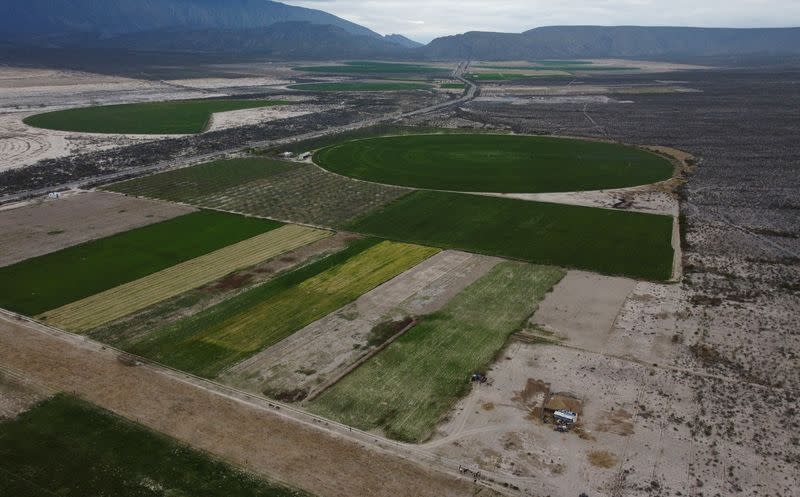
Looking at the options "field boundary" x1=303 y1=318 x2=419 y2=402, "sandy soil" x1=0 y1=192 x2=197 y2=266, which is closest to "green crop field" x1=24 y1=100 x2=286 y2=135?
"sandy soil" x1=0 y1=192 x2=197 y2=266

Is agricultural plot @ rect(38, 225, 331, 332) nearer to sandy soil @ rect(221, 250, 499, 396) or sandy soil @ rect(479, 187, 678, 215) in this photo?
sandy soil @ rect(221, 250, 499, 396)

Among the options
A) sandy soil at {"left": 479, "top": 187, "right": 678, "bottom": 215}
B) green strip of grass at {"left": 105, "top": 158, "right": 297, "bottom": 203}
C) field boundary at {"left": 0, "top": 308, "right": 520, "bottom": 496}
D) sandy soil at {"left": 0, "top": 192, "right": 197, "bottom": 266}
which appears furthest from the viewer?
green strip of grass at {"left": 105, "top": 158, "right": 297, "bottom": 203}

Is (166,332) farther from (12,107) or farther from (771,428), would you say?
(12,107)

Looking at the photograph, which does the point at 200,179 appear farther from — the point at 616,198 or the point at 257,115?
the point at 257,115

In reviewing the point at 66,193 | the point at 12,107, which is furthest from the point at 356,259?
the point at 12,107

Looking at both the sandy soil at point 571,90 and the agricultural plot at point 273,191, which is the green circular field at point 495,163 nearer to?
the agricultural plot at point 273,191

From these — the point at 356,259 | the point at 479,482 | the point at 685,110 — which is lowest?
the point at 479,482

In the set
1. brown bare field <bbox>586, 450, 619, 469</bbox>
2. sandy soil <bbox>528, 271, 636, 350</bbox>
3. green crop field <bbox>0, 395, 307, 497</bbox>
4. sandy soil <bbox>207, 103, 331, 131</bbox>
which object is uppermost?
sandy soil <bbox>207, 103, 331, 131</bbox>
